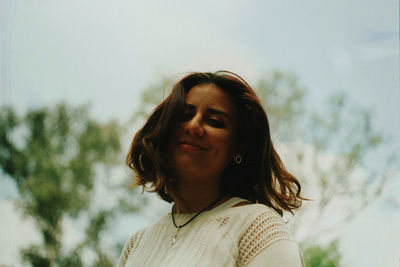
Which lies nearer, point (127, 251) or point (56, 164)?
point (127, 251)

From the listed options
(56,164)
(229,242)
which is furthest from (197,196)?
(56,164)

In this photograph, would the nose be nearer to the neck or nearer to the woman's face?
the woman's face

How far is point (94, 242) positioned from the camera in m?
5.07

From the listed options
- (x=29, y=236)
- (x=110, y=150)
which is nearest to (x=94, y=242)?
(x=29, y=236)

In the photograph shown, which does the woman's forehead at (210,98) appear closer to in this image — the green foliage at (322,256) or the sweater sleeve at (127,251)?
the sweater sleeve at (127,251)

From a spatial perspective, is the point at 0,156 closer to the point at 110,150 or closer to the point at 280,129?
the point at 110,150

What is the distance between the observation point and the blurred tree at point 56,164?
5.09 metres

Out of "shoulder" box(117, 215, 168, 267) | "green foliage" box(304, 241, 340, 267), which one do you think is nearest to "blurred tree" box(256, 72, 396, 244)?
"green foliage" box(304, 241, 340, 267)

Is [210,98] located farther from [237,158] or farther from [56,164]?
[56,164]

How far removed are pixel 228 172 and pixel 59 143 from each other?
486 cm

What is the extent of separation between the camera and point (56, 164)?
5426 mm

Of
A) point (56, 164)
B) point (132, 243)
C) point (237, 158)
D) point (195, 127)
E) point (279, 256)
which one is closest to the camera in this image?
point (279, 256)

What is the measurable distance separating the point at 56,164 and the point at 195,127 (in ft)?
15.7

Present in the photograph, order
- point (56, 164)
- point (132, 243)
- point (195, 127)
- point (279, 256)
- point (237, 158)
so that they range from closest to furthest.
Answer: point (279, 256) < point (195, 127) < point (237, 158) < point (132, 243) < point (56, 164)
